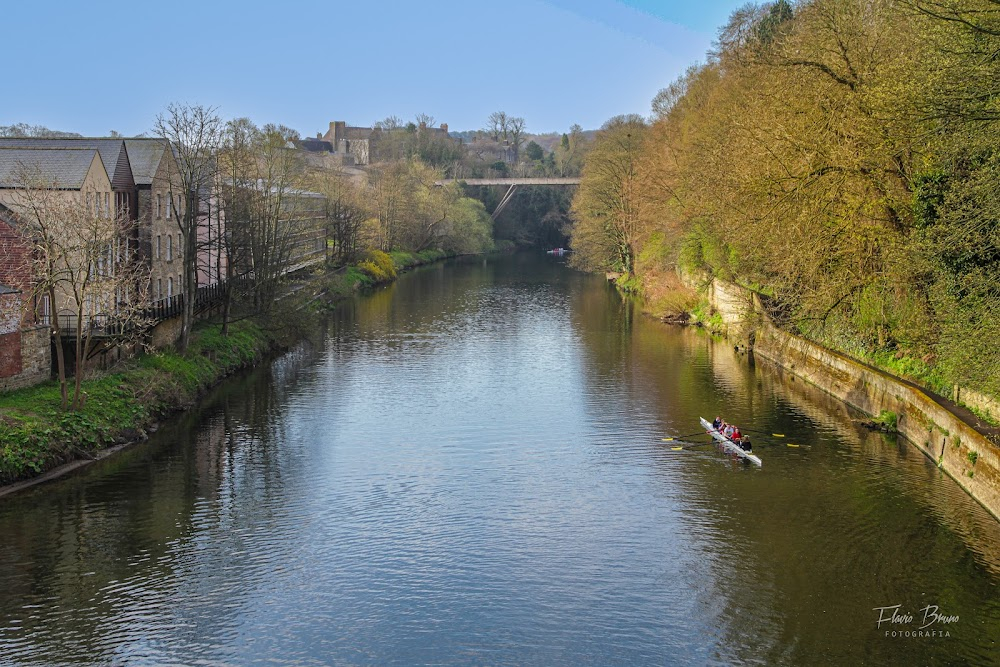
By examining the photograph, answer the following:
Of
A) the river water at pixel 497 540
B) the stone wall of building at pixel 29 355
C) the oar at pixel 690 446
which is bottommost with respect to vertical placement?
Result: the river water at pixel 497 540

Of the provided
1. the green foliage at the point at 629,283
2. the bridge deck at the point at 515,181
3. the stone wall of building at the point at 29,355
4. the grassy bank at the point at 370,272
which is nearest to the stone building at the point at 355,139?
the bridge deck at the point at 515,181

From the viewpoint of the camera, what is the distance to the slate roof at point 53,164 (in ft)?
91.6

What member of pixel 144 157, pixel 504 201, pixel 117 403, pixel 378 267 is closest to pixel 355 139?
pixel 504 201

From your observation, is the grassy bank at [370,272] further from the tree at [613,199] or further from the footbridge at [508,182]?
the footbridge at [508,182]

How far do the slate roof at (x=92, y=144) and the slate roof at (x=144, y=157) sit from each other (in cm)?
145

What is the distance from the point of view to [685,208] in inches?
1612

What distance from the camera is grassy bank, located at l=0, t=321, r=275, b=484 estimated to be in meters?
20.3

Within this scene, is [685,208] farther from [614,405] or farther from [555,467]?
[555,467]

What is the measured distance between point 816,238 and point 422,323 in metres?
21.5

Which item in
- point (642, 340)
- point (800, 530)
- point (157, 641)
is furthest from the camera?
point (642, 340)

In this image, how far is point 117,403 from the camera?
2406cm

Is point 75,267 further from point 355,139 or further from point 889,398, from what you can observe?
point 355,139

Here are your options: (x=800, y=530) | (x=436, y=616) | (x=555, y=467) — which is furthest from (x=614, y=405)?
(x=436, y=616)

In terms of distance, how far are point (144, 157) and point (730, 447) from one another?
2256 centimetres
